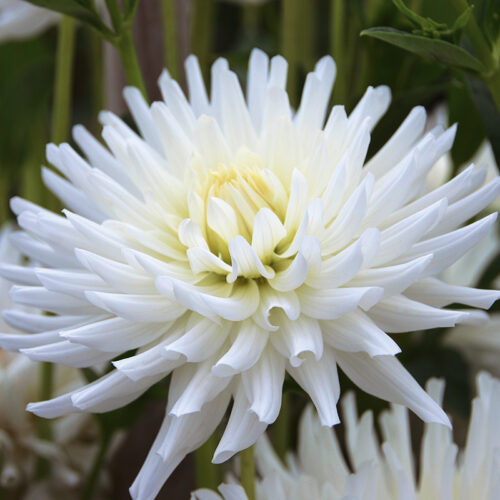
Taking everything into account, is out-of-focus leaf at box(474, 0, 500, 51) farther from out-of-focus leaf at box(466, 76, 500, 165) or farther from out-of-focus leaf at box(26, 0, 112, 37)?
out-of-focus leaf at box(26, 0, 112, 37)

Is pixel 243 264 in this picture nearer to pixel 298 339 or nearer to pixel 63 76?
pixel 298 339

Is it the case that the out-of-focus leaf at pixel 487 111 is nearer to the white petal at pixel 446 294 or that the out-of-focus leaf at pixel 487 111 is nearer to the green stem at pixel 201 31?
the white petal at pixel 446 294

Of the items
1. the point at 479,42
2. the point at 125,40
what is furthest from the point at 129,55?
the point at 479,42

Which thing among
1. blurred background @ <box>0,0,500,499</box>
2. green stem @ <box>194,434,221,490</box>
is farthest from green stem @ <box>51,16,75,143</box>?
green stem @ <box>194,434,221,490</box>

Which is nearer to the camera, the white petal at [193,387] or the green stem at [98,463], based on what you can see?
the white petal at [193,387]

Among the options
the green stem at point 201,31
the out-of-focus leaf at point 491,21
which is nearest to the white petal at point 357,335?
the out-of-focus leaf at point 491,21

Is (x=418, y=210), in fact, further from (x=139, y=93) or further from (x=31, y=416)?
(x=31, y=416)

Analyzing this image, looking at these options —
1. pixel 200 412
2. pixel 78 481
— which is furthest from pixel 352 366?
pixel 78 481
